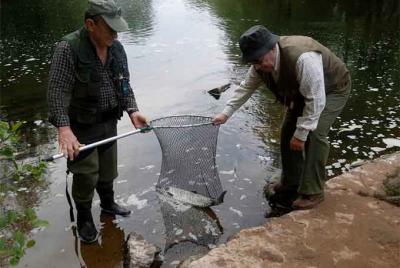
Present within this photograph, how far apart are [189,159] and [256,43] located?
1.55 metres

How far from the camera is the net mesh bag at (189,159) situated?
4406 millimetres

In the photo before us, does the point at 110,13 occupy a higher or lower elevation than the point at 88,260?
→ higher

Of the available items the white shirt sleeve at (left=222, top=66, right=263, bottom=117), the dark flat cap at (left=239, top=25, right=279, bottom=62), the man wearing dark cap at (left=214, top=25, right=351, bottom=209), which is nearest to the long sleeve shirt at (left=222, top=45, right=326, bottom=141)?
the man wearing dark cap at (left=214, top=25, right=351, bottom=209)

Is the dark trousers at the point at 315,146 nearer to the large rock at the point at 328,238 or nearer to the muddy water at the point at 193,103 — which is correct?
the large rock at the point at 328,238

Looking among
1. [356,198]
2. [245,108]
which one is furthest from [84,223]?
[245,108]

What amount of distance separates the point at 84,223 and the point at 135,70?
6.70 metres

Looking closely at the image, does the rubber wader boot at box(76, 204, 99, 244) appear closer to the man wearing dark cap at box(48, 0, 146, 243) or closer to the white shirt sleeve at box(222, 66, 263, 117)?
the man wearing dark cap at box(48, 0, 146, 243)

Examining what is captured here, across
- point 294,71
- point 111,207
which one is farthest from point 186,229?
point 294,71

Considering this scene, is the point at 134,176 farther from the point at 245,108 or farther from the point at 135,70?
the point at 135,70

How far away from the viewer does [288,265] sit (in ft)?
11.6

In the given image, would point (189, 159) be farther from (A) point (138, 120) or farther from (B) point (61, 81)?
(B) point (61, 81)

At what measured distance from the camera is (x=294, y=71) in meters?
3.79

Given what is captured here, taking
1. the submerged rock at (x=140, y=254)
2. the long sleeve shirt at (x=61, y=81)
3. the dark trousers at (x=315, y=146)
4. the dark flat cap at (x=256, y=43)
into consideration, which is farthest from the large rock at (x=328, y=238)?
the long sleeve shirt at (x=61, y=81)

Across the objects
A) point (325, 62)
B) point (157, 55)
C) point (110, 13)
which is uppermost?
point (110, 13)
